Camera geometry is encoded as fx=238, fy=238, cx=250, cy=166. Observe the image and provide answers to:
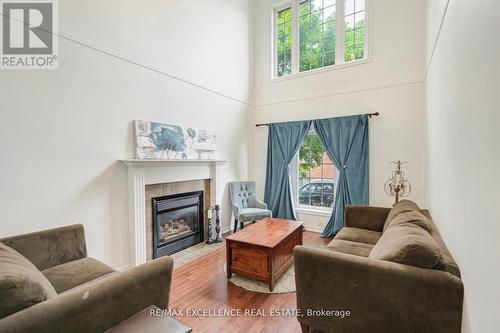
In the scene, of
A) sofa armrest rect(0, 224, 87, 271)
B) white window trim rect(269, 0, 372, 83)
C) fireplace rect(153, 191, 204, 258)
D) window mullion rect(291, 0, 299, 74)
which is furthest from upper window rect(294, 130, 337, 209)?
sofa armrest rect(0, 224, 87, 271)

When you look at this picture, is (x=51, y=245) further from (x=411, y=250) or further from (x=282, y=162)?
(x=282, y=162)

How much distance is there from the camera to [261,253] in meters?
2.53

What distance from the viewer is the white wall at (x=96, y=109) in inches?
82.9

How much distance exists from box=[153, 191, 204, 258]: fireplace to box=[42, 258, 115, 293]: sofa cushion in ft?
3.89

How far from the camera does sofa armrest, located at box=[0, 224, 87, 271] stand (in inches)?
74.0

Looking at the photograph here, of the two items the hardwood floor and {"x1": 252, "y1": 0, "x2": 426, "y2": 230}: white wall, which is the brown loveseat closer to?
the hardwood floor

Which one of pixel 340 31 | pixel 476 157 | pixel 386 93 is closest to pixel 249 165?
pixel 386 93

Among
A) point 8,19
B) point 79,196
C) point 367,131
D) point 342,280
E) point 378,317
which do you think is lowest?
point 378,317

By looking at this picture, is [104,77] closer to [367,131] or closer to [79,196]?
[79,196]

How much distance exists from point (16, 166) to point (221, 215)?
2913 millimetres

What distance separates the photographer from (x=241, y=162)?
493 centimetres

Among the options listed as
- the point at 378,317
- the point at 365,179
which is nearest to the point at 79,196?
the point at 378,317

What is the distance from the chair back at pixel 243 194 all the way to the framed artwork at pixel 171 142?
768mm

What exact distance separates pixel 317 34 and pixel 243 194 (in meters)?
3.42
